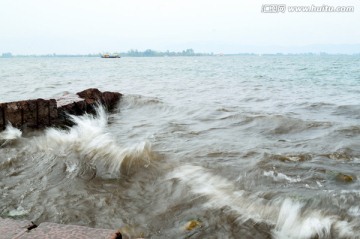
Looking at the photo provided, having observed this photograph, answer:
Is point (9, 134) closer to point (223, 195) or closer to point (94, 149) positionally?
point (94, 149)

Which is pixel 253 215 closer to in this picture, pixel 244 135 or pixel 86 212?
pixel 86 212

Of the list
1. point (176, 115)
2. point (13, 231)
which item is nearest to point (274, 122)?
point (176, 115)

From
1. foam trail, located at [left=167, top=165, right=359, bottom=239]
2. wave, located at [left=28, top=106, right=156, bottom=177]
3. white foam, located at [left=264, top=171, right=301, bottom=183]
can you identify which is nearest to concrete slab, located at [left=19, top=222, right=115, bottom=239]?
foam trail, located at [left=167, top=165, right=359, bottom=239]

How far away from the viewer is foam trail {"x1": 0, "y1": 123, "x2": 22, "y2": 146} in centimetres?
721

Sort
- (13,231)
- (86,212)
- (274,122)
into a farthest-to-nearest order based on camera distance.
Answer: (274,122), (86,212), (13,231)

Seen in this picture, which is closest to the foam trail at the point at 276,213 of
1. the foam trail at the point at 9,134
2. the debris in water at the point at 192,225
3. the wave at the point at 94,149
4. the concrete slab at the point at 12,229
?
the debris in water at the point at 192,225

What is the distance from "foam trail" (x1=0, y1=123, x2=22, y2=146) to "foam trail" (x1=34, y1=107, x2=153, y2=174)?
536mm

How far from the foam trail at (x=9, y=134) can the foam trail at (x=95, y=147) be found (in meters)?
0.54

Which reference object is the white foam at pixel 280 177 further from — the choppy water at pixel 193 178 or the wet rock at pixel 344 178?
the wet rock at pixel 344 178

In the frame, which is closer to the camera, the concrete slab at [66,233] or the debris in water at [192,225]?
the concrete slab at [66,233]

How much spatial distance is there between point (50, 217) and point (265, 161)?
358 centimetres

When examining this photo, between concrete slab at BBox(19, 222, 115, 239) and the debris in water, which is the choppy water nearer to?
the debris in water

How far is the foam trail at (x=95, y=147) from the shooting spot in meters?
5.78

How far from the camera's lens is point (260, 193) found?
4.36 m
